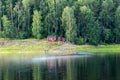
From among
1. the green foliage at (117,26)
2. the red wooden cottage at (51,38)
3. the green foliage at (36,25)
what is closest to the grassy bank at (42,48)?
the red wooden cottage at (51,38)

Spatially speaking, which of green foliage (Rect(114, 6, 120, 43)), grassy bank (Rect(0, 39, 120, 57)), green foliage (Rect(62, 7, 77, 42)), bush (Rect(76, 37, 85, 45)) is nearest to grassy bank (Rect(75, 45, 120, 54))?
grassy bank (Rect(0, 39, 120, 57))

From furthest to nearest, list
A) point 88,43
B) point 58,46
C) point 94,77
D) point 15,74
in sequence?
1. point 88,43
2. point 58,46
3. point 15,74
4. point 94,77

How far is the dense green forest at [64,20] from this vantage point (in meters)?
154

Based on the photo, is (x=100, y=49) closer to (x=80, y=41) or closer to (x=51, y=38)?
(x=80, y=41)

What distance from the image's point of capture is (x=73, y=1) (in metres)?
167

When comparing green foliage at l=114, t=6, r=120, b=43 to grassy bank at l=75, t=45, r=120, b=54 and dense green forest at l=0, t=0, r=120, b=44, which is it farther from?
grassy bank at l=75, t=45, r=120, b=54

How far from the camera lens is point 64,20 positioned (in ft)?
510

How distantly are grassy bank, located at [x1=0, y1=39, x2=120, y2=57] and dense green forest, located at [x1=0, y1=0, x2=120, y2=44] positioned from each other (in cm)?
578

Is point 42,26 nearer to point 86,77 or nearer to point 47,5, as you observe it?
point 47,5

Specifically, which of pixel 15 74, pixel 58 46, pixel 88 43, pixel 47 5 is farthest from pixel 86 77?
pixel 47 5

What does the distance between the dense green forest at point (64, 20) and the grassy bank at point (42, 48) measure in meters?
5.78

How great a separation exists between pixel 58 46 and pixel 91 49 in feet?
43.2

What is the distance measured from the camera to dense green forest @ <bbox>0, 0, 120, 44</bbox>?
153500mm

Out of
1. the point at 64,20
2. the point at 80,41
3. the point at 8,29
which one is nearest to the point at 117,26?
the point at 80,41
